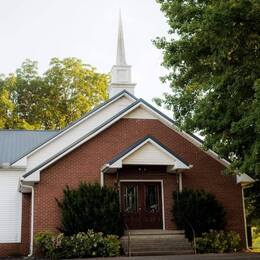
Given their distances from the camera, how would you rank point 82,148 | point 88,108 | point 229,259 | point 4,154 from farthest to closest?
point 88,108 → point 4,154 → point 82,148 → point 229,259

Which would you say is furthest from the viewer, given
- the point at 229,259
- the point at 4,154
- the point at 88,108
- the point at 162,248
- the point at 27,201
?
the point at 88,108

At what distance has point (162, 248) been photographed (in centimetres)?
1920

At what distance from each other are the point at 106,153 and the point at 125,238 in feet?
13.1

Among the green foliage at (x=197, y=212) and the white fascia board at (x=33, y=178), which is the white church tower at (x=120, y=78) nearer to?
the green foliage at (x=197, y=212)

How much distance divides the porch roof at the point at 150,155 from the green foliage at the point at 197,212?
135 centimetres

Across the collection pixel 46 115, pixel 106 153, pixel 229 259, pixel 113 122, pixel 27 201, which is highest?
pixel 46 115

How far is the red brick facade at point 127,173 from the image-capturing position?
20359 millimetres

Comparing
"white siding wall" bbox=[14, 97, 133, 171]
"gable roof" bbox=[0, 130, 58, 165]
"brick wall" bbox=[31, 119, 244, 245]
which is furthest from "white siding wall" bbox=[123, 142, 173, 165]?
"gable roof" bbox=[0, 130, 58, 165]

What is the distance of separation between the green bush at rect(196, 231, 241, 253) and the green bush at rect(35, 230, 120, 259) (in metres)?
3.47

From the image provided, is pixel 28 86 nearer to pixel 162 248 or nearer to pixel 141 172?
pixel 141 172

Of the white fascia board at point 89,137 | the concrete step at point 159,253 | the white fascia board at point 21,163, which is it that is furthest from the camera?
the white fascia board at point 21,163

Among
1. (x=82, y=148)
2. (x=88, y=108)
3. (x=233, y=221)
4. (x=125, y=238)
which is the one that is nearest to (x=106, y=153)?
(x=82, y=148)

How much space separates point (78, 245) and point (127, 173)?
4451 mm

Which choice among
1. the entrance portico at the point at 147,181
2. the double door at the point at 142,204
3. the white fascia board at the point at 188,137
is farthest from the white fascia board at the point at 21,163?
the white fascia board at the point at 188,137
